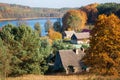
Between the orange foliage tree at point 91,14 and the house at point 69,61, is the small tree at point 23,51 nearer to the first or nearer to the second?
the house at point 69,61

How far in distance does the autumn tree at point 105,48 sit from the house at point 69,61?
40.9 ft

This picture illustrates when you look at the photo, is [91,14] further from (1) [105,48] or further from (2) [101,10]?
(1) [105,48]

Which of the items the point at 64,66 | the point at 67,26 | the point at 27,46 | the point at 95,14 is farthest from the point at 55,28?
the point at 27,46

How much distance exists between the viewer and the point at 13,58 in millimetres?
28094

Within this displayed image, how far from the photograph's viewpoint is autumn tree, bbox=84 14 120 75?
25.0 meters

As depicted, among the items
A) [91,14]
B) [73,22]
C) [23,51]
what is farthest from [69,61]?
[91,14]

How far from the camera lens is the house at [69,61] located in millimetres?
38969

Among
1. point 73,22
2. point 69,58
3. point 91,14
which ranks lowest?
point 73,22

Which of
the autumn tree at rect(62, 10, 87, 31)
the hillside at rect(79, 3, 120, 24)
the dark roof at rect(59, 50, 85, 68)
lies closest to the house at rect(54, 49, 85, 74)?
the dark roof at rect(59, 50, 85, 68)

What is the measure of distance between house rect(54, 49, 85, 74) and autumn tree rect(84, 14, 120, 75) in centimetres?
1248

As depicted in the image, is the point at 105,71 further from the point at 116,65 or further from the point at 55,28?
the point at 55,28

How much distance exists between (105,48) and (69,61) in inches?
572

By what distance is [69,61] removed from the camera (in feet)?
130

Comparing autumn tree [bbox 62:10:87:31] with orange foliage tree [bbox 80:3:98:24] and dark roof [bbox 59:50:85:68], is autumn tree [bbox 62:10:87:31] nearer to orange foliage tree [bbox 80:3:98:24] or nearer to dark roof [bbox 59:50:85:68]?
orange foliage tree [bbox 80:3:98:24]
